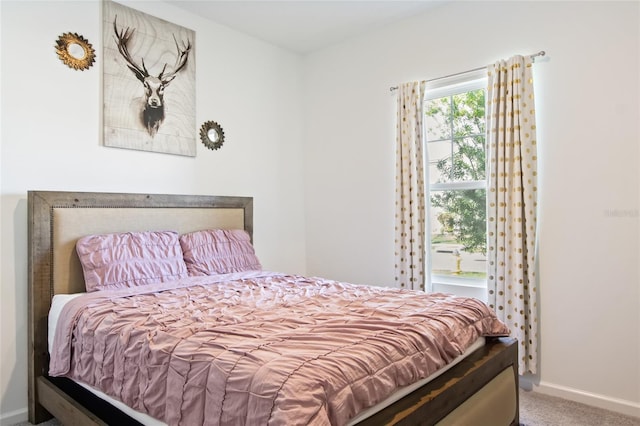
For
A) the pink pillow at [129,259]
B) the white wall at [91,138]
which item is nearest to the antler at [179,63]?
the white wall at [91,138]

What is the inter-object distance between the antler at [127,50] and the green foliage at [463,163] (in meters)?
2.21

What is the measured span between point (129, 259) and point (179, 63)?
159 centimetres

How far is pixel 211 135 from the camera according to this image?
11.2ft

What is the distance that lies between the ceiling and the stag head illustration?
483 mm

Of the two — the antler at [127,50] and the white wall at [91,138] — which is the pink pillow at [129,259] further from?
the antler at [127,50]

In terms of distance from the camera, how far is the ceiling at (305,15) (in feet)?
10.4

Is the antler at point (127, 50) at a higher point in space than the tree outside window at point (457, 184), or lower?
higher

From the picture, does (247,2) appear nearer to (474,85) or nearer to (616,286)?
(474,85)

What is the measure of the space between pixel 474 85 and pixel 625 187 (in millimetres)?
1224

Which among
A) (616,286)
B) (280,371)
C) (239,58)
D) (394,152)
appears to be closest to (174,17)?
(239,58)

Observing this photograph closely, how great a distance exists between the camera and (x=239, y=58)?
143 inches

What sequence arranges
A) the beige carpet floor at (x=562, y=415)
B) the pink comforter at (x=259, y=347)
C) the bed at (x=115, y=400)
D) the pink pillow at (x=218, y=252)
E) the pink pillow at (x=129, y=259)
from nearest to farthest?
1. the pink comforter at (x=259, y=347)
2. the bed at (x=115, y=400)
3. the beige carpet floor at (x=562, y=415)
4. the pink pillow at (x=129, y=259)
5. the pink pillow at (x=218, y=252)

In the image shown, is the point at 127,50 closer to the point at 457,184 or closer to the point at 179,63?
the point at 179,63

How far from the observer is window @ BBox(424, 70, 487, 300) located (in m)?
3.09
